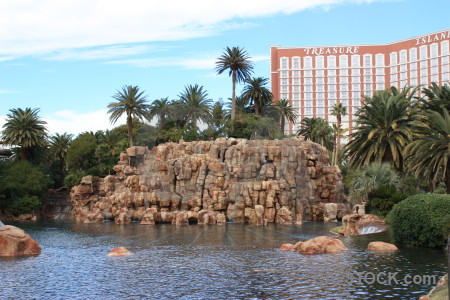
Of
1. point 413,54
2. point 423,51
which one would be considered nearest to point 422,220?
point 423,51

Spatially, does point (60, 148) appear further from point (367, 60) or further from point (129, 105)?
point (367, 60)

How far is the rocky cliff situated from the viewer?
5362 centimetres

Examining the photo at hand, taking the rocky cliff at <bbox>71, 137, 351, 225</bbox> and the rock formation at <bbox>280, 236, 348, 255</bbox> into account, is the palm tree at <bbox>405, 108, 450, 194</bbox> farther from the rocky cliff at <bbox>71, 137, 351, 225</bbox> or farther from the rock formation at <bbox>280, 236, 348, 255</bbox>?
the rocky cliff at <bbox>71, 137, 351, 225</bbox>

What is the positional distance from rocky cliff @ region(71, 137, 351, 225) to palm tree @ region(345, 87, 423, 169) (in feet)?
42.8

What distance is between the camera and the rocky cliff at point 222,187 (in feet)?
176

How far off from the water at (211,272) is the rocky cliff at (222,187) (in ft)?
71.0

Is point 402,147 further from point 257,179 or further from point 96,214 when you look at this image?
point 96,214

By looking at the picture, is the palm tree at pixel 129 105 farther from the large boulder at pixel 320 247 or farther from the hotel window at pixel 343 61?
the hotel window at pixel 343 61

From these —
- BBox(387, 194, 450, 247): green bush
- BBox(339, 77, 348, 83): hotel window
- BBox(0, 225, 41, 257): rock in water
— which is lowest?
BBox(0, 225, 41, 257): rock in water

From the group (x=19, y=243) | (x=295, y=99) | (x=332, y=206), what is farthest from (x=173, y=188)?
(x=295, y=99)

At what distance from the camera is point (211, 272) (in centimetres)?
2081

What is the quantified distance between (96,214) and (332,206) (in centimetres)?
2797

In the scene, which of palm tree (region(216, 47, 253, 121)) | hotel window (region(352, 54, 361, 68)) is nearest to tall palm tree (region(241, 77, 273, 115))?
palm tree (region(216, 47, 253, 121))

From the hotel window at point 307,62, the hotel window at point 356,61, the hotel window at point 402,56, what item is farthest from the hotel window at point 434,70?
the hotel window at point 307,62
